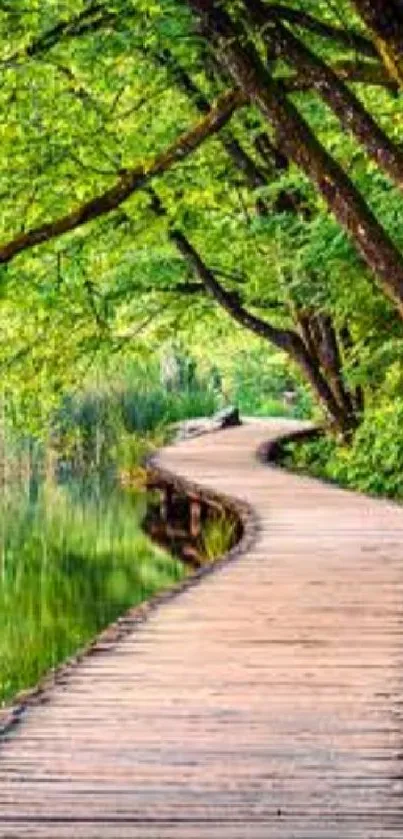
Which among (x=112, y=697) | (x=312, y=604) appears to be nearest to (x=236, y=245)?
(x=312, y=604)

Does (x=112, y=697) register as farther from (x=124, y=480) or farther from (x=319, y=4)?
(x=124, y=480)

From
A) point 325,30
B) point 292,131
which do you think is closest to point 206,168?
point 325,30

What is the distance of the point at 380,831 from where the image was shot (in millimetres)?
4863

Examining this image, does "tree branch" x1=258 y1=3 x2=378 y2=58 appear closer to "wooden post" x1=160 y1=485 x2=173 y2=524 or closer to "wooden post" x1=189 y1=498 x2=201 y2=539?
"wooden post" x1=189 y1=498 x2=201 y2=539

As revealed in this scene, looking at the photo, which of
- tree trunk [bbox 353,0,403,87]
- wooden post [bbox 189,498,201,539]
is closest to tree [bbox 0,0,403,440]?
tree trunk [bbox 353,0,403,87]

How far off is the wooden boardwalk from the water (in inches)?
88.5

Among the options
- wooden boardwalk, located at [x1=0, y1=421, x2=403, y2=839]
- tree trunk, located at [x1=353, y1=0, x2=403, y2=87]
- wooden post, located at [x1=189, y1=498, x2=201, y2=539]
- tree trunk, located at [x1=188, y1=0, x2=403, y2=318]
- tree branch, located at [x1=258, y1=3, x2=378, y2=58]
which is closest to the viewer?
wooden boardwalk, located at [x1=0, y1=421, x2=403, y2=839]

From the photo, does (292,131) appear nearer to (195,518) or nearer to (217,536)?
(217,536)

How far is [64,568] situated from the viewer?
17531mm

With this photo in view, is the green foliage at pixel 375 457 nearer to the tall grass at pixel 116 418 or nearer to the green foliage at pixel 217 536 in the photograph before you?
the green foliage at pixel 217 536

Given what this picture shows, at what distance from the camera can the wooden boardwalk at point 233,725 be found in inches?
199

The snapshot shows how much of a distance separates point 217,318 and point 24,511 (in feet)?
14.0

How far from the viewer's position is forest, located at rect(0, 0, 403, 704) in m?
8.48

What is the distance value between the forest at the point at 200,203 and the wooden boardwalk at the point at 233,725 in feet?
5.77
